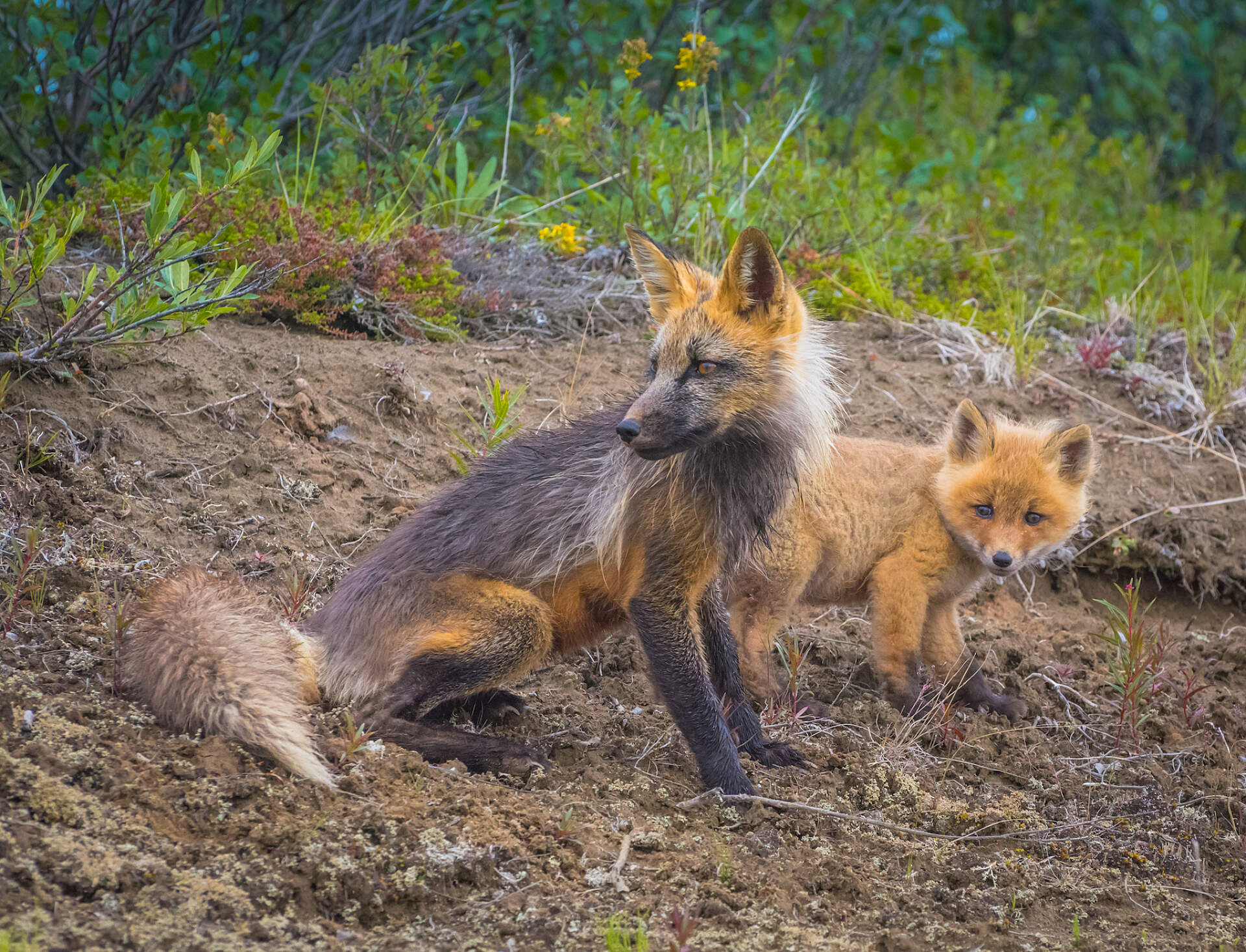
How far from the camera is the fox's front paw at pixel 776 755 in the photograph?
→ 3.99 m

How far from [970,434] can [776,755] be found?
191cm

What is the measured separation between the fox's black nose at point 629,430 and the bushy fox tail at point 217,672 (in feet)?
4.67

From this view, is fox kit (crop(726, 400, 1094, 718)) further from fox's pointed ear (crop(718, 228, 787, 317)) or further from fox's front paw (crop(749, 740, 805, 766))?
fox's pointed ear (crop(718, 228, 787, 317))

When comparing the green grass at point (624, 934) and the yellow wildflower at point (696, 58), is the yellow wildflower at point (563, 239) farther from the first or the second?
the green grass at point (624, 934)

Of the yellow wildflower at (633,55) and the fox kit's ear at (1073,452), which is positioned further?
the yellow wildflower at (633,55)

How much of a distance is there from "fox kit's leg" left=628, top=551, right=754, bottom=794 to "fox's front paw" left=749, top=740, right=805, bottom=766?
39cm

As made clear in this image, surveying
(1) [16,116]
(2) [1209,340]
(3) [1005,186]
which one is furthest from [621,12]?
(2) [1209,340]

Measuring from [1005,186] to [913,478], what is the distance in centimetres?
470

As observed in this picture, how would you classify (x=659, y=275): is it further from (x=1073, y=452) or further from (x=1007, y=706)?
(x=1007, y=706)

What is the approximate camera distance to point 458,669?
3600 mm

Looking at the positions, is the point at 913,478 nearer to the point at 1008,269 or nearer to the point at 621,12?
the point at 1008,269

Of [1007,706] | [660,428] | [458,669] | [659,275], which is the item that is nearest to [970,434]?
[1007,706]

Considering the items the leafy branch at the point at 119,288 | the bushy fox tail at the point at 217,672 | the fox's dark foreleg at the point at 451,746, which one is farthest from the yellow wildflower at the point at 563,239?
the fox's dark foreleg at the point at 451,746

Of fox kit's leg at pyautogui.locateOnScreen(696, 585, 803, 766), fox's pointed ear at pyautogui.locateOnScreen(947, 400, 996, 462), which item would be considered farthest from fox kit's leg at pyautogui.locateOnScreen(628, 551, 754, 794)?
fox's pointed ear at pyautogui.locateOnScreen(947, 400, 996, 462)
